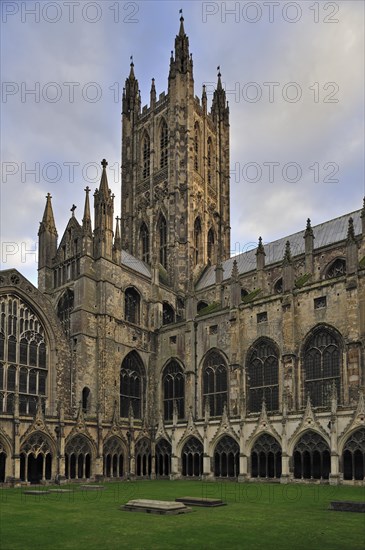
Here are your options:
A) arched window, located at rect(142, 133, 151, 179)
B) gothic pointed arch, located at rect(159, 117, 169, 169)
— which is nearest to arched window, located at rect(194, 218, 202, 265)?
gothic pointed arch, located at rect(159, 117, 169, 169)

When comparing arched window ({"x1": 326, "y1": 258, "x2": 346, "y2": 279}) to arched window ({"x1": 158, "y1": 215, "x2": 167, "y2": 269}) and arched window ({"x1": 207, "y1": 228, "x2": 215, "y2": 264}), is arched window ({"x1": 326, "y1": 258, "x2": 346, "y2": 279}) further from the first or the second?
arched window ({"x1": 207, "y1": 228, "x2": 215, "y2": 264})

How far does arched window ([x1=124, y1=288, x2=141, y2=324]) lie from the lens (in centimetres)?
5631

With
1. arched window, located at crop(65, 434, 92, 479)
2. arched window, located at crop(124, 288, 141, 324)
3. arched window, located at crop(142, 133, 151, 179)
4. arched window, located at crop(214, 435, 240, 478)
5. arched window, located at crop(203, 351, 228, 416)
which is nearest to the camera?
arched window, located at crop(214, 435, 240, 478)

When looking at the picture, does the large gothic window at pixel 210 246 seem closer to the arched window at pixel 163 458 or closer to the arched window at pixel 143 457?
the arched window at pixel 163 458

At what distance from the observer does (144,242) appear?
72562 millimetres

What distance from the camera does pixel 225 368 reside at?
164 ft

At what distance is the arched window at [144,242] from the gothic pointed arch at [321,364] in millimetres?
31045

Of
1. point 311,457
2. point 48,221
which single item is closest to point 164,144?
point 48,221

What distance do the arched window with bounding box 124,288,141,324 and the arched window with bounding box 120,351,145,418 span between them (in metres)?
3.80

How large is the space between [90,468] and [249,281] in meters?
23.1

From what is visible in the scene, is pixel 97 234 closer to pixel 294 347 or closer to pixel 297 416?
pixel 294 347

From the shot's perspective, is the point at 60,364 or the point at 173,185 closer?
the point at 60,364

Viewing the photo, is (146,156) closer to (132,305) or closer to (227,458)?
(132,305)

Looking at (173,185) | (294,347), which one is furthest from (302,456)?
(173,185)
